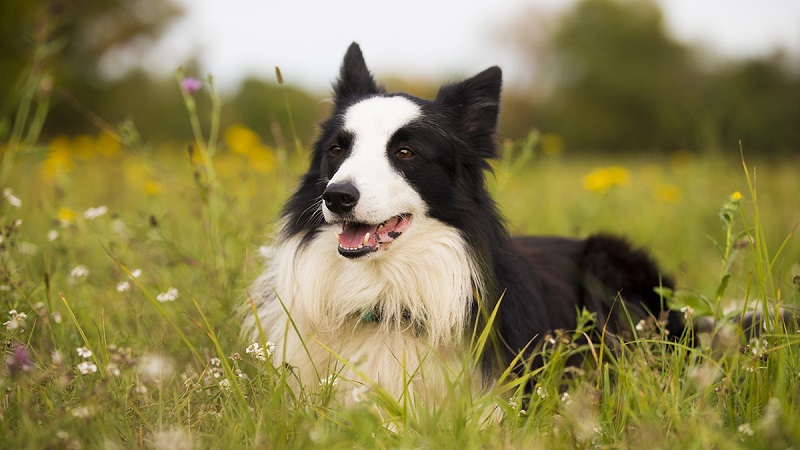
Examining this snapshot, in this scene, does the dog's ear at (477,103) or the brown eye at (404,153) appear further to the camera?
the dog's ear at (477,103)

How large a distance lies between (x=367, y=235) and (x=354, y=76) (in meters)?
1.06

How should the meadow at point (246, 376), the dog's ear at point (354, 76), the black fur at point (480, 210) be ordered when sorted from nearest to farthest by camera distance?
the meadow at point (246, 376) → the black fur at point (480, 210) → the dog's ear at point (354, 76)

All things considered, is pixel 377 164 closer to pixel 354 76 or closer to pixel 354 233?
pixel 354 233

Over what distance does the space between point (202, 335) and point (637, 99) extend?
1197 inches

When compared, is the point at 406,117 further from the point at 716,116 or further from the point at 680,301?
the point at 716,116

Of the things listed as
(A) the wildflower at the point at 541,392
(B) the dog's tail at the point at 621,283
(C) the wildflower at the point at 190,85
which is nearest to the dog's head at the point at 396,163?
(C) the wildflower at the point at 190,85

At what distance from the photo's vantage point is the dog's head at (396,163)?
2.67 metres

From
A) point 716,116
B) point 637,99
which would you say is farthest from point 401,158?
point 637,99

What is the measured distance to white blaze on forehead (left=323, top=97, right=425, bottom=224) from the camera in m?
2.63

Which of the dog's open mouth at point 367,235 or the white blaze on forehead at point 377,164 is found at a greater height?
the white blaze on forehead at point 377,164

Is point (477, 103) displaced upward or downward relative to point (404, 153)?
upward

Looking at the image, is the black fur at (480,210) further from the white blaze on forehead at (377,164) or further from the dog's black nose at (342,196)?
the dog's black nose at (342,196)

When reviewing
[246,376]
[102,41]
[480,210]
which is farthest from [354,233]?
[102,41]

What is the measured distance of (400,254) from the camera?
9.47 ft
